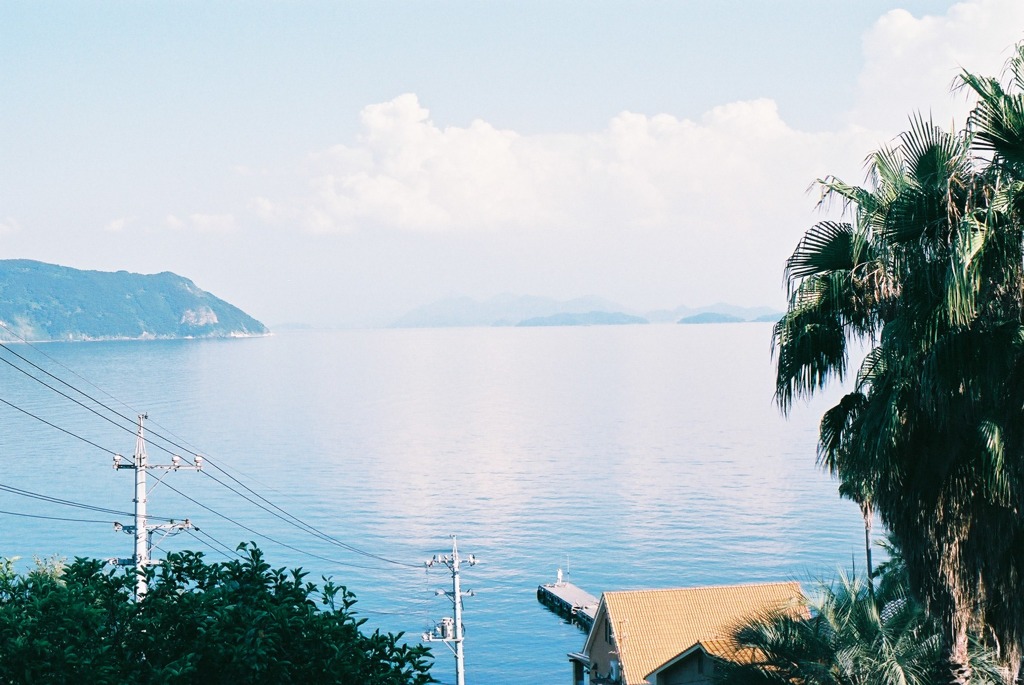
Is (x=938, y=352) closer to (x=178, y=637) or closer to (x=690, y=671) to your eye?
(x=178, y=637)

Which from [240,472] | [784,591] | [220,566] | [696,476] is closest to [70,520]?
[240,472]

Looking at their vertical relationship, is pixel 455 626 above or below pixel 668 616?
below

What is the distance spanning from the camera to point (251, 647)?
1017 cm

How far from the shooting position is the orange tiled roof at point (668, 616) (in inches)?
1550

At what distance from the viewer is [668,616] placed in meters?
40.7

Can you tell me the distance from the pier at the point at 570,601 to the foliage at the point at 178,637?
6078 cm

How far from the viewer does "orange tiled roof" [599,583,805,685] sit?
39375 mm

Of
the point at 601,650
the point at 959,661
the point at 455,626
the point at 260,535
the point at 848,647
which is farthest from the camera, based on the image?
the point at 260,535

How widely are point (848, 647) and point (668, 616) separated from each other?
26.7 meters

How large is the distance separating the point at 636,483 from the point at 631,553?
2769 cm

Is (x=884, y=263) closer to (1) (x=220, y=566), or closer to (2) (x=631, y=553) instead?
(1) (x=220, y=566)

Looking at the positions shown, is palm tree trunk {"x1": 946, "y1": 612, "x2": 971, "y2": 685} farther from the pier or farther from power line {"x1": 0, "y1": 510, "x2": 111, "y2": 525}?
power line {"x1": 0, "y1": 510, "x2": 111, "y2": 525}

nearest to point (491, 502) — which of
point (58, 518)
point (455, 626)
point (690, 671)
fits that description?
point (58, 518)

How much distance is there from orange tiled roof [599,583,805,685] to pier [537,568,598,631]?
29.1 meters
